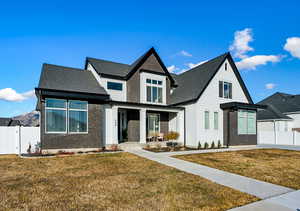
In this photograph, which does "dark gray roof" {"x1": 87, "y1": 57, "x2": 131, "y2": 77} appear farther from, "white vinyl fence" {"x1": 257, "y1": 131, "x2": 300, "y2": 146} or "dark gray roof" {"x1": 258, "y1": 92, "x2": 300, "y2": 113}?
"dark gray roof" {"x1": 258, "y1": 92, "x2": 300, "y2": 113}

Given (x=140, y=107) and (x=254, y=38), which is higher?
(x=254, y=38)

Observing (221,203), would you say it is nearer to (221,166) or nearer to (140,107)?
(221,166)

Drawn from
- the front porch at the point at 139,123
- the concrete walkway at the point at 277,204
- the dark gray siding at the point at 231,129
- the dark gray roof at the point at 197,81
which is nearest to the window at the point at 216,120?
the dark gray siding at the point at 231,129

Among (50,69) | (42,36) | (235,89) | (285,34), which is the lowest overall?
(235,89)

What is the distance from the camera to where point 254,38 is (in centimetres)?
1838

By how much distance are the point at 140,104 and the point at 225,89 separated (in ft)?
28.0

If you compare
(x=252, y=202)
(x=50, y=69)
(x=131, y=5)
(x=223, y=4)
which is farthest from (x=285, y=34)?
(x=50, y=69)

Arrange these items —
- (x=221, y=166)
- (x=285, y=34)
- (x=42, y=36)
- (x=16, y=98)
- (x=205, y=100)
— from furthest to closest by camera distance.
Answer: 1. (x=16, y=98)
2. (x=285, y=34)
3. (x=205, y=100)
4. (x=42, y=36)
5. (x=221, y=166)

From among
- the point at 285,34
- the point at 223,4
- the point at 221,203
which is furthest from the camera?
the point at 285,34

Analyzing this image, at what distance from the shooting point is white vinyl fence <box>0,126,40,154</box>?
12.3m

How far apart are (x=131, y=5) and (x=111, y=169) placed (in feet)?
37.0

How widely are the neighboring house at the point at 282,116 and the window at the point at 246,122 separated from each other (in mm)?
7973

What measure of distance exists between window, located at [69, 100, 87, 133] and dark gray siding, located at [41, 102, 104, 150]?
1.09ft

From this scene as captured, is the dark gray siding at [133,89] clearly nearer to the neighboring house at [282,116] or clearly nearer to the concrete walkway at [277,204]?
the concrete walkway at [277,204]
